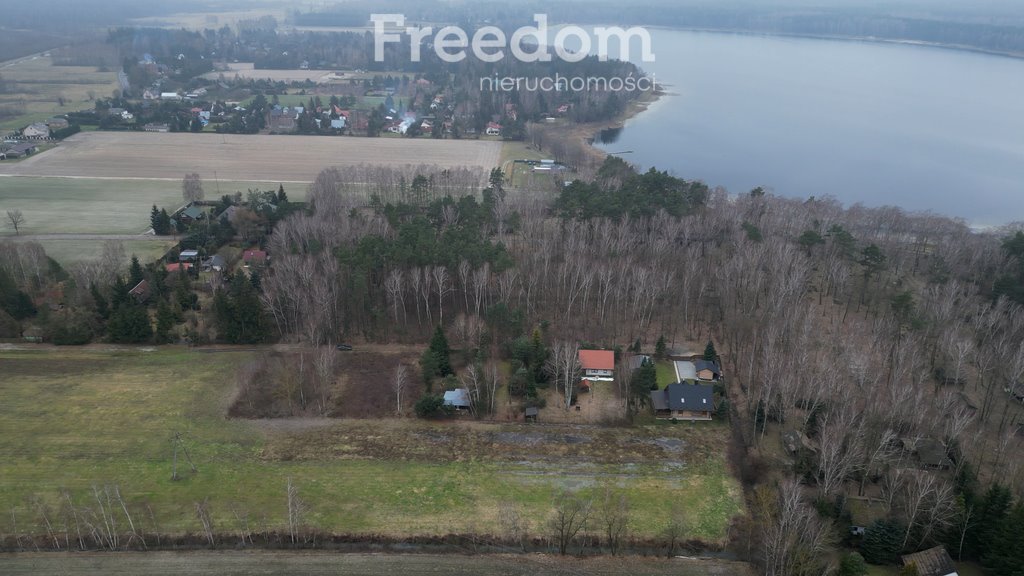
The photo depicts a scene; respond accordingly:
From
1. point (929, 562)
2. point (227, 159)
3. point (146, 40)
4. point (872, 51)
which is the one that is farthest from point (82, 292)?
point (872, 51)

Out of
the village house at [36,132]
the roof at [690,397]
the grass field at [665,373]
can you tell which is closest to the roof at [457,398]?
the roof at [690,397]

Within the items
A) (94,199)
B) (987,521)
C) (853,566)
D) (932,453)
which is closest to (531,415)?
(853,566)

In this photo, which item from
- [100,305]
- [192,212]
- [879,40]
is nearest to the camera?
[100,305]

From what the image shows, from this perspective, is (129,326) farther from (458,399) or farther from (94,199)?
(94,199)

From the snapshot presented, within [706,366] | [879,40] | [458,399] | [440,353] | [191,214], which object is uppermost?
[879,40]

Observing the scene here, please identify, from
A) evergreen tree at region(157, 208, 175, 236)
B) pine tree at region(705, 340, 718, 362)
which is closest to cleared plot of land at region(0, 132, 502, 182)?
evergreen tree at region(157, 208, 175, 236)

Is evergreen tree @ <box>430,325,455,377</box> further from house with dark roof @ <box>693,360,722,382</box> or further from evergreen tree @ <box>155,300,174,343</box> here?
evergreen tree @ <box>155,300,174,343</box>

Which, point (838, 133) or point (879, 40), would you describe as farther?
point (879, 40)
